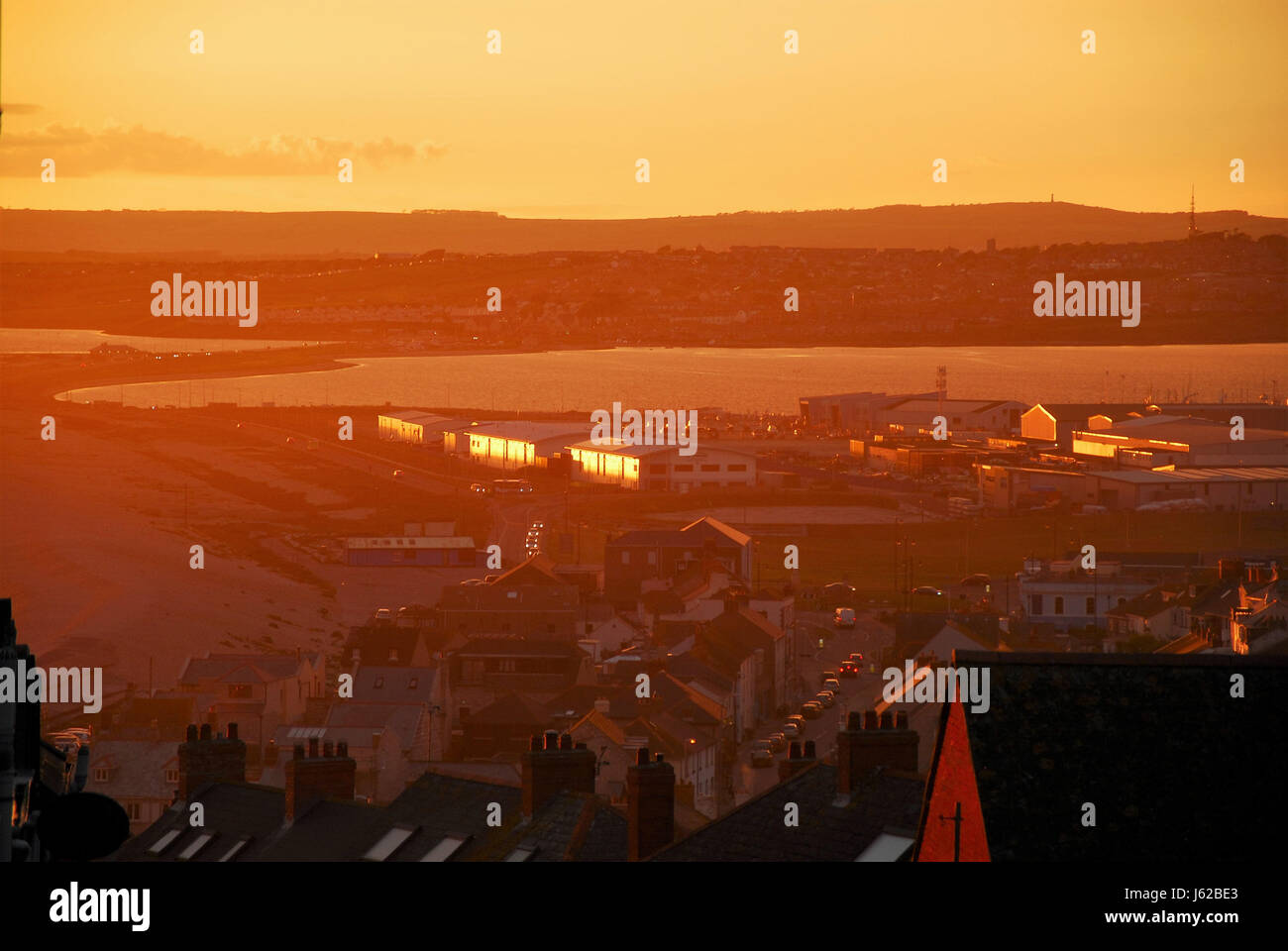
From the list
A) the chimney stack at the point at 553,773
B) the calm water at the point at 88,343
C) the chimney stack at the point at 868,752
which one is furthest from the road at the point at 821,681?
the calm water at the point at 88,343

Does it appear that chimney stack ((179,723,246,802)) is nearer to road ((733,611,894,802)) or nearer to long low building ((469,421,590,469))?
road ((733,611,894,802))

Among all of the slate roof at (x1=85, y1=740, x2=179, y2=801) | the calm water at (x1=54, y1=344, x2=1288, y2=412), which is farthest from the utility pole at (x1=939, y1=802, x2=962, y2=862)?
the calm water at (x1=54, y1=344, x2=1288, y2=412)

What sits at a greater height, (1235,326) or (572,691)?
(1235,326)

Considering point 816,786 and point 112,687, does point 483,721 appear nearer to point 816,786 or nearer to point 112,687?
point 112,687

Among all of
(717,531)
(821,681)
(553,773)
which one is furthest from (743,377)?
(553,773)

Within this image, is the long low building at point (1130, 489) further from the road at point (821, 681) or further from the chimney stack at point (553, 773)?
the chimney stack at point (553, 773)

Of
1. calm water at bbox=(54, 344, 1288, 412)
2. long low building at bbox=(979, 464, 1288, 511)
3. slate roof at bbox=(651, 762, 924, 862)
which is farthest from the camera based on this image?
calm water at bbox=(54, 344, 1288, 412)
